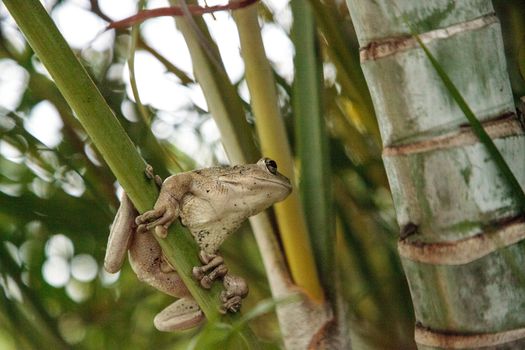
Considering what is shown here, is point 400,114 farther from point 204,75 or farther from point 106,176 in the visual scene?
point 106,176

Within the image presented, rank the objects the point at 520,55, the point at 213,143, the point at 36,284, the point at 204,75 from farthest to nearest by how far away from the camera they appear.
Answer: the point at 213,143 → the point at 36,284 → the point at 204,75 → the point at 520,55

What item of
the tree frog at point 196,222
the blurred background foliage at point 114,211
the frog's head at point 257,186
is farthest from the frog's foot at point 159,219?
the blurred background foliage at point 114,211

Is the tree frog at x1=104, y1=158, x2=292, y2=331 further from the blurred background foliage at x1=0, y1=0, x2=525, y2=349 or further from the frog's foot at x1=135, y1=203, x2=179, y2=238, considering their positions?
the blurred background foliage at x1=0, y1=0, x2=525, y2=349

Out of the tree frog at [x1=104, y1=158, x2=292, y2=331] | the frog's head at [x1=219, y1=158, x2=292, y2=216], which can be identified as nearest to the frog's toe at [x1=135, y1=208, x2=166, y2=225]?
the tree frog at [x1=104, y1=158, x2=292, y2=331]

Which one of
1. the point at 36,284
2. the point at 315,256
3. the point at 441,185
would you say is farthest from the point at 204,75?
the point at 36,284

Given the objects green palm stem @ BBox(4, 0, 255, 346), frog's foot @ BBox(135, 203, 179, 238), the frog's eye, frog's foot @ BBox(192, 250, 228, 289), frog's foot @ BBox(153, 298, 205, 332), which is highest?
green palm stem @ BBox(4, 0, 255, 346)
